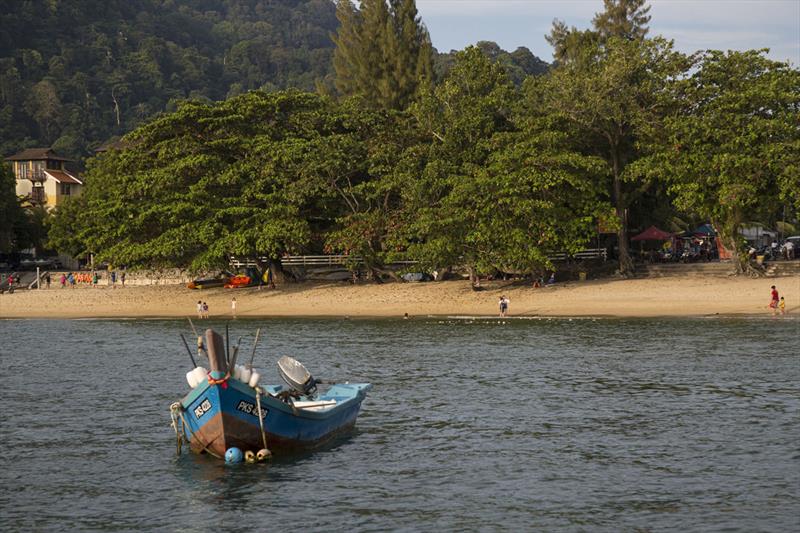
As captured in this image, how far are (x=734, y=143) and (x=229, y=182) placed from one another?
34636 mm

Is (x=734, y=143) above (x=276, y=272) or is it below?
above

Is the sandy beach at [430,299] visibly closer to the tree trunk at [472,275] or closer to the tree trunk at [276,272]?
the tree trunk at [472,275]

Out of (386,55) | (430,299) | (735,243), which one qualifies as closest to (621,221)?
(735,243)

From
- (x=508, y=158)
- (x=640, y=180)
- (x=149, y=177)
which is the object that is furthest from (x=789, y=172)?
(x=149, y=177)

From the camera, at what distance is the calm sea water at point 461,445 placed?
73.8ft

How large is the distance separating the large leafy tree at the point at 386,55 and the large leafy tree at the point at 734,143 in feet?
111

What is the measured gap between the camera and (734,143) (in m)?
63.3

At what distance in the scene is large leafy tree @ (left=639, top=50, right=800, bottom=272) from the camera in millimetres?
62750

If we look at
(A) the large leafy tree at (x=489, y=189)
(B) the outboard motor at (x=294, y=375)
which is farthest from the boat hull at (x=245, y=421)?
(A) the large leafy tree at (x=489, y=189)

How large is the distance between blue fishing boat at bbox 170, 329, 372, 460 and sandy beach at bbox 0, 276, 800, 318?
34.7m

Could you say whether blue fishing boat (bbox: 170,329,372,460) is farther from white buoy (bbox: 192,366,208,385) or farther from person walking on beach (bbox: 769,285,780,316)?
person walking on beach (bbox: 769,285,780,316)

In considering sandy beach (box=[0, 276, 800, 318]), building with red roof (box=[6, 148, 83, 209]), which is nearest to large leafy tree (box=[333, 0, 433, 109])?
sandy beach (box=[0, 276, 800, 318])

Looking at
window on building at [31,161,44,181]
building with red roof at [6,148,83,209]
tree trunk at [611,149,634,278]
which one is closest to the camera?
tree trunk at [611,149,634,278]

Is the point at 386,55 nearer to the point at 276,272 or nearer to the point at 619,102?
the point at 276,272
